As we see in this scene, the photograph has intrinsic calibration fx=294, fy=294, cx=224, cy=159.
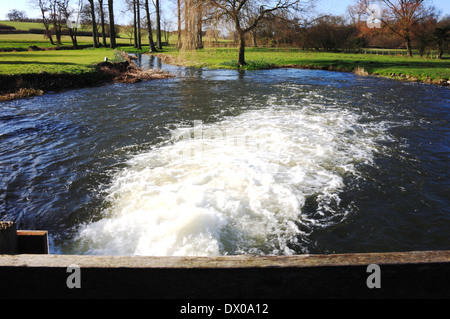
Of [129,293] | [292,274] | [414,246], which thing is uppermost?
[292,274]

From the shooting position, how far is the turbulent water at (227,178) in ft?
12.9

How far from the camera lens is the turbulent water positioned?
12.9ft

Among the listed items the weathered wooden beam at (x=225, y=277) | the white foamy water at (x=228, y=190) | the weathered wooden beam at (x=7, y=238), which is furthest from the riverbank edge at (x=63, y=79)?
the weathered wooden beam at (x=225, y=277)

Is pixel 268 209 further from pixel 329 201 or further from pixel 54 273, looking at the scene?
pixel 54 273

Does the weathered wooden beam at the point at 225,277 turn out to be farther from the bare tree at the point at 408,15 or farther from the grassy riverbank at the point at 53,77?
the bare tree at the point at 408,15

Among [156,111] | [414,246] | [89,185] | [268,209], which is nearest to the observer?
[414,246]

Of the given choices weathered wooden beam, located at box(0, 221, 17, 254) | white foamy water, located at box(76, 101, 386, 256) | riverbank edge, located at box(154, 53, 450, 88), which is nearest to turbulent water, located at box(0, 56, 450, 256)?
white foamy water, located at box(76, 101, 386, 256)

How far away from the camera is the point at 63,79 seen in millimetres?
15078

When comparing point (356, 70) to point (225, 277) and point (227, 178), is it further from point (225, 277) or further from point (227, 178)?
point (225, 277)

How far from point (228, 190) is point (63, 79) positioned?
1375 cm

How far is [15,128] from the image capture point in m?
8.77

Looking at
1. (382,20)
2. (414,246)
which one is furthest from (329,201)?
(382,20)

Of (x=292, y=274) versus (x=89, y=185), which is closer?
(x=292, y=274)
